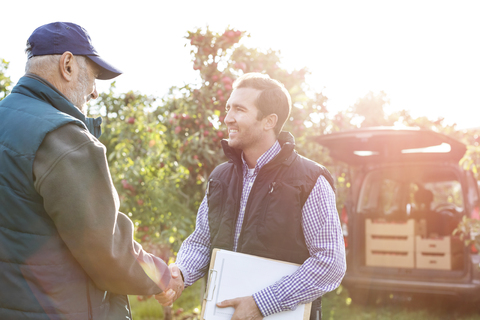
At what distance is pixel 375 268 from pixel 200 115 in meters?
3.04

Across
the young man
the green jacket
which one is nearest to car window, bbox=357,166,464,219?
the young man

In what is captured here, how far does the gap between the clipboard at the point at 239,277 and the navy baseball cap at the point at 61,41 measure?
1.07m

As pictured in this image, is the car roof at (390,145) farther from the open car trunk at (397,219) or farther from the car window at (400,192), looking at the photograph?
the car window at (400,192)

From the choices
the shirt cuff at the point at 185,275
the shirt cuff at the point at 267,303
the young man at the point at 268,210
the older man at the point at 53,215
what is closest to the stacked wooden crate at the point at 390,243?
the young man at the point at 268,210

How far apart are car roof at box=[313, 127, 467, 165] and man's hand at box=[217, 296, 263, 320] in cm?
331

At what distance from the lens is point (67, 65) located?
184 cm

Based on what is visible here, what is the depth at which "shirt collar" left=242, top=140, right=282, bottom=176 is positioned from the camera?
249 centimetres

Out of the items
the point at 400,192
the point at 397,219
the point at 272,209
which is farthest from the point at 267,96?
the point at 400,192

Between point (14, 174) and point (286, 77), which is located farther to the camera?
point (286, 77)

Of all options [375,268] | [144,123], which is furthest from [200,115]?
[375,268]

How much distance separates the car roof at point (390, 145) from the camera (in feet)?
16.4

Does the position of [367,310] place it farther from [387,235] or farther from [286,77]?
[286,77]

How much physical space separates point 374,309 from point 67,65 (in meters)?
5.15

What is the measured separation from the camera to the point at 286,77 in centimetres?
490
